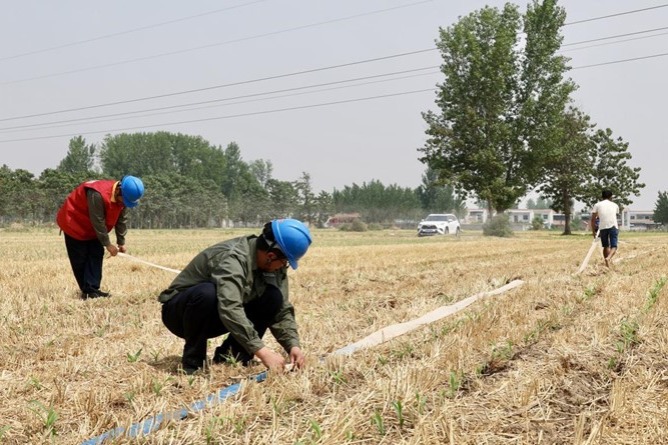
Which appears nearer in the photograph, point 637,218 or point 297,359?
point 297,359

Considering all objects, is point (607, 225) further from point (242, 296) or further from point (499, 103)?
point (499, 103)

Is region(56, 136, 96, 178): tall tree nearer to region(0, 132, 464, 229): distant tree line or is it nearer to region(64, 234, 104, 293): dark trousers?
region(0, 132, 464, 229): distant tree line

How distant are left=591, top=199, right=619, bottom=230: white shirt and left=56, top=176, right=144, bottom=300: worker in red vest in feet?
28.7

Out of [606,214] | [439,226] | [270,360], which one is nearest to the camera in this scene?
[270,360]

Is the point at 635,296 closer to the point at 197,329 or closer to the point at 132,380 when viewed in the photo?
the point at 197,329

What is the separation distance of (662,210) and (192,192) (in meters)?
61.9

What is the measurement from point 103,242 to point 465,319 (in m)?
4.20

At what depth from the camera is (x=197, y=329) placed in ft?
13.9

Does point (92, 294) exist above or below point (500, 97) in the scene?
below

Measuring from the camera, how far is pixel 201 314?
4145 mm

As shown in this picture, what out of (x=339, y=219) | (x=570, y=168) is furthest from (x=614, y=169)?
(x=339, y=219)

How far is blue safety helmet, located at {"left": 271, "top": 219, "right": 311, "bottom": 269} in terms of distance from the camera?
394 cm

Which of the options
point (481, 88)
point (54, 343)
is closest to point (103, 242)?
point (54, 343)

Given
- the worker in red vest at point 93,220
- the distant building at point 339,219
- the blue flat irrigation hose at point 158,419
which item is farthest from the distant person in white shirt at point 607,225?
the distant building at point 339,219
